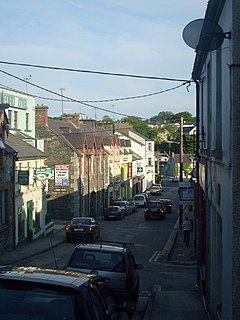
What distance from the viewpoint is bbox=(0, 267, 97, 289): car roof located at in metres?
5.93

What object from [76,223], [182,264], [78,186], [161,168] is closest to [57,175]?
[78,186]

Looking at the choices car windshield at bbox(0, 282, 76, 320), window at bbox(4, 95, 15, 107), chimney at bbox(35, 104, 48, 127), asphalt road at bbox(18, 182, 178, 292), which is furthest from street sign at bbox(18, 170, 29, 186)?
car windshield at bbox(0, 282, 76, 320)

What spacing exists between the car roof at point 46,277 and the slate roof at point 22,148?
28250 mm

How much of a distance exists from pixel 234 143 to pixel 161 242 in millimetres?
30424

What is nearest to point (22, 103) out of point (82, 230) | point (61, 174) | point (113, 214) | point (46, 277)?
point (61, 174)

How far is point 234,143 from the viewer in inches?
310

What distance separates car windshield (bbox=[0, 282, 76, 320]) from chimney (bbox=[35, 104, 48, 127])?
47.6 metres

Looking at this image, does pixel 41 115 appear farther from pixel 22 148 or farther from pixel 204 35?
pixel 204 35

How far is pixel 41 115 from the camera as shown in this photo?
53688 mm

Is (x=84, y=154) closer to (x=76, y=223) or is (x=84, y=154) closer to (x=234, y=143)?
(x=76, y=223)

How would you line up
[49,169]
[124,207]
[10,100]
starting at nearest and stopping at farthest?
[49,169] → [10,100] → [124,207]

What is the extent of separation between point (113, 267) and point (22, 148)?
24.4m

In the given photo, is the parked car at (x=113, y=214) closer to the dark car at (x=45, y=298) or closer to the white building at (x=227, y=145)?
the white building at (x=227, y=145)

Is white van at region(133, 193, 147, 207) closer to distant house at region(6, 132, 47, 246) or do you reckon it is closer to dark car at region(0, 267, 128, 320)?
distant house at region(6, 132, 47, 246)
